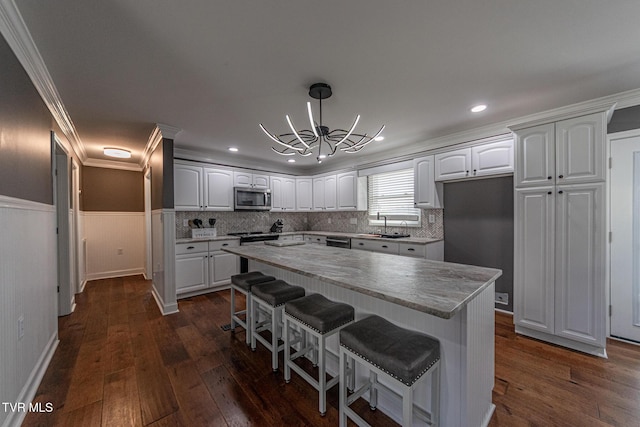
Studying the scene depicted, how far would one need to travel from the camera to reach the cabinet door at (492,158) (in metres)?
2.94

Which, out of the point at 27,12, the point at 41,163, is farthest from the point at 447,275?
the point at 41,163

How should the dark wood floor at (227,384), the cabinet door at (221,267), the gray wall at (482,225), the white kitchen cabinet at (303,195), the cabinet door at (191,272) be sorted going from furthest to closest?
the white kitchen cabinet at (303,195) < the cabinet door at (221,267) < the cabinet door at (191,272) < the gray wall at (482,225) < the dark wood floor at (227,384)

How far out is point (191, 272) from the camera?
3.90 metres

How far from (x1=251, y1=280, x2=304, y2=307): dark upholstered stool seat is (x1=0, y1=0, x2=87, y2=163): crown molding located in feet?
7.43

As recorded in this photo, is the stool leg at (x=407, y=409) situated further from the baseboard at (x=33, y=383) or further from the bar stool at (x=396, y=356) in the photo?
the baseboard at (x=33, y=383)

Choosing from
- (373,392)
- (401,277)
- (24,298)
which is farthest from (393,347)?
(24,298)

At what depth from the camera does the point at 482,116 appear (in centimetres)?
290

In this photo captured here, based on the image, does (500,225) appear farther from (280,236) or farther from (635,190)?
(280,236)

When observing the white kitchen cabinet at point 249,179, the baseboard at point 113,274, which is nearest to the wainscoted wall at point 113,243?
the baseboard at point 113,274

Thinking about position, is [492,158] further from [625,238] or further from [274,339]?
[274,339]

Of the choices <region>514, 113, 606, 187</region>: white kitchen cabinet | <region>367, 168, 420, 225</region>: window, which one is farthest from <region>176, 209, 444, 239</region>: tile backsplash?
<region>514, 113, 606, 187</region>: white kitchen cabinet

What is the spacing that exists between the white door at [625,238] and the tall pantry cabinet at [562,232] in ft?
1.75

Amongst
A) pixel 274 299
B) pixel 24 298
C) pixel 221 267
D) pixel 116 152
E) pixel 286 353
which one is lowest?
pixel 286 353

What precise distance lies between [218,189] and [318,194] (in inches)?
83.4
